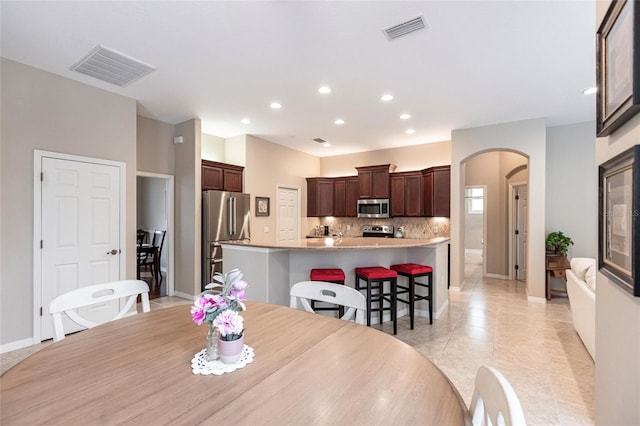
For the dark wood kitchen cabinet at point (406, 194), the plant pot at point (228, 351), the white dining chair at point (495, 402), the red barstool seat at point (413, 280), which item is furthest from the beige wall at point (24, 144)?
the dark wood kitchen cabinet at point (406, 194)

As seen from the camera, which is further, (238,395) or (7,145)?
(7,145)

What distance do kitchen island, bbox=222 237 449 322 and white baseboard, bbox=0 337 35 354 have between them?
6.94 feet

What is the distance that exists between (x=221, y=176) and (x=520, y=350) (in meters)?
4.99

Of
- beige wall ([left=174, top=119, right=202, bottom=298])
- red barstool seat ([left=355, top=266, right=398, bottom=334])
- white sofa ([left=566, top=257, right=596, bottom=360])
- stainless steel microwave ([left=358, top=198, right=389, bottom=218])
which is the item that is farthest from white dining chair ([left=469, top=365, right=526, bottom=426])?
stainless steel microwave ([left=358, top=198, right=389, bottom=218])

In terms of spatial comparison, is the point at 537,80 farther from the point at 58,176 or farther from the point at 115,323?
the point at 58,176

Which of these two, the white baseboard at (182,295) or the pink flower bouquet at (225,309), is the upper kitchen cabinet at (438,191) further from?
the pink flower bouquet at (225,309)

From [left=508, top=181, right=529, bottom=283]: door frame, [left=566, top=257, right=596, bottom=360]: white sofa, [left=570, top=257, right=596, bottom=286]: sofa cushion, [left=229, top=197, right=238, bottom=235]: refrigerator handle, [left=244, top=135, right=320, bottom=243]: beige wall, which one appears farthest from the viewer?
[left=508, top=181, right=529, bottom=283]: door frame

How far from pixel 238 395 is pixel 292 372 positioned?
0.20 metres

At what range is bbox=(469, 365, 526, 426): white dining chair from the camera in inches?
25.4

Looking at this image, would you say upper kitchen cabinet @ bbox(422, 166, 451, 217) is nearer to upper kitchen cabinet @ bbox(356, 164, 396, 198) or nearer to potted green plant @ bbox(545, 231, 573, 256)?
upper kitchen cabinet @ bbox(356, 164, 396, 198)

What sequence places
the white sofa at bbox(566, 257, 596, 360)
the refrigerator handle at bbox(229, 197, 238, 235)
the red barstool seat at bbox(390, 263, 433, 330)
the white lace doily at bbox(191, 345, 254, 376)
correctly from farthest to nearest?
the refrigerator handle at bbox(229, 197, 238, 235) → the red barstool seat at bbox(390, 263, 433, 330) → the white sofa at bbox(566, 257, 596, 360) → the white lace doily at bbox(191, 345, 254, 376)

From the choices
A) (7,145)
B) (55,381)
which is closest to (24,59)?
(7,145)

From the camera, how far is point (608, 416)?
4.36ft

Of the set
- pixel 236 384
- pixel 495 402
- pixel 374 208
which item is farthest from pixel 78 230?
pixel 374 208
